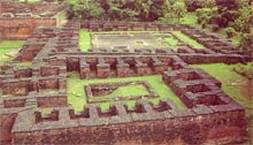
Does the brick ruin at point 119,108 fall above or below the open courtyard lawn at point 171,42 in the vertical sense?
above

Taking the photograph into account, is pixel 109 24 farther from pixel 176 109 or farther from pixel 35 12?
pixel 176 109

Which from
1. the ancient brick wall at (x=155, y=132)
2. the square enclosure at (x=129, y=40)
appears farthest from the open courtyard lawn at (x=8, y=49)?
the ancient brick wall at (x=155, y=132)

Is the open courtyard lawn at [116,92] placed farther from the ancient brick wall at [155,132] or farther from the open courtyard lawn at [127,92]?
the ancient brick wall at [155,132]

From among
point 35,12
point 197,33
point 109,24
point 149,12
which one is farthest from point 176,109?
point 35,12

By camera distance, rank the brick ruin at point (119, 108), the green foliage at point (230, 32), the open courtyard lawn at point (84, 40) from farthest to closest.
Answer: the green foliage at point (230, 32)
the open courtyard lawn at point (84, 40)
the brick ruin at point (119, 108)

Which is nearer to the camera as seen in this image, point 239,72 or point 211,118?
point 211,118

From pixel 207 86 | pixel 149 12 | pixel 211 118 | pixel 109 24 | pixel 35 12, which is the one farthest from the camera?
pixel 35 12

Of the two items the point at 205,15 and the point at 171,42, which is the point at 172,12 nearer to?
the point at 205,15
